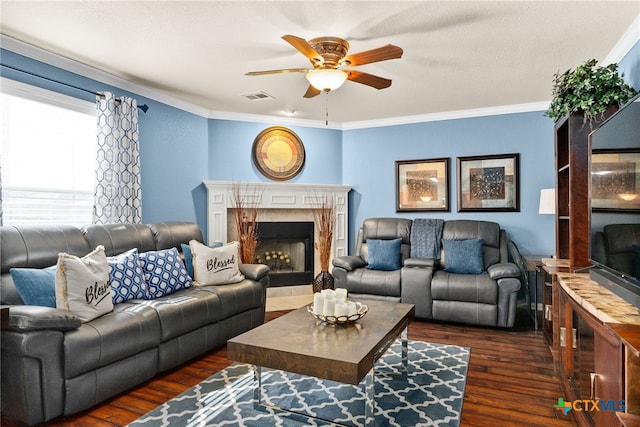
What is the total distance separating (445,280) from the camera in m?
4.21

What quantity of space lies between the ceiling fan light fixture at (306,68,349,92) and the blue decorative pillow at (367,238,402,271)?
7.90 feet

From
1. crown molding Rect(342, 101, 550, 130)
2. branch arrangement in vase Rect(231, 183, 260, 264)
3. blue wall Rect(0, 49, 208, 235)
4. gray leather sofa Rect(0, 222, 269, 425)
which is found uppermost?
crown molding Rect(342, 101, 550, 130)

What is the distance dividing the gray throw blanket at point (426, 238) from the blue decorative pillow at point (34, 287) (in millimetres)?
3667

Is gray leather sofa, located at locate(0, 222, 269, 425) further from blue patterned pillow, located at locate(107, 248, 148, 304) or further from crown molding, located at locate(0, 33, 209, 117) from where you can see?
crown molding, located at locate(0, 33, 209, 117)

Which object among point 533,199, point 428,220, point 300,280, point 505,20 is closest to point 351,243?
point 300,280

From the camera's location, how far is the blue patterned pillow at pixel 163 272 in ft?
10.6

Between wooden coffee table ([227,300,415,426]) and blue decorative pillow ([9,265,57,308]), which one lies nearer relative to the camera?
wooden coffee table ([227,300,415,426])

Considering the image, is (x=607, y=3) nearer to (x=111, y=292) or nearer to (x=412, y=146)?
(x=412, y=146)

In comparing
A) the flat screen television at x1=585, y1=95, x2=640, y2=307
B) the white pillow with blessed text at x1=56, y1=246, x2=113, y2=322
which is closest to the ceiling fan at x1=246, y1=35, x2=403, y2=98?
the flat screen television at x1=585, y1=95, x2=640, y2=307

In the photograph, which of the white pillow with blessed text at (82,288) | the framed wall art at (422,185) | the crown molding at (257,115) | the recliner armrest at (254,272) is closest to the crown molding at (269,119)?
the crown molding at (257,115)

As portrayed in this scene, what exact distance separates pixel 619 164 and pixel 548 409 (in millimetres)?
1478

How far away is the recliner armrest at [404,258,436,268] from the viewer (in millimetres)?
4363

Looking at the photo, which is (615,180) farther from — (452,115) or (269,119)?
(269,119)

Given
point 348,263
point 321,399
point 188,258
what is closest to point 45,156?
point 188,258
